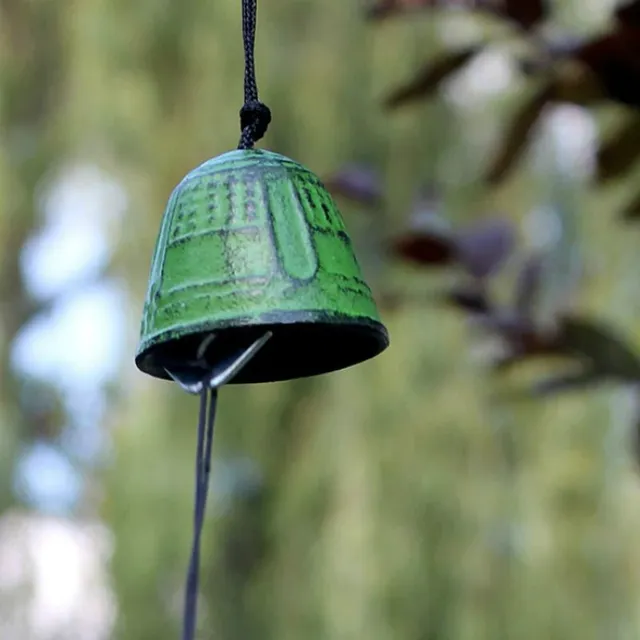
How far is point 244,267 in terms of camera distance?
615 mm

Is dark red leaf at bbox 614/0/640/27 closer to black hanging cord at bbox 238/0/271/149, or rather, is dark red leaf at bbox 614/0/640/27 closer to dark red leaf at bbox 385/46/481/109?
dark red leaf at bbox 385/46/481/109

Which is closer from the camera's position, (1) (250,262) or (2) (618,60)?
(1) (250,262)

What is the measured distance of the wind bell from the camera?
594 mm

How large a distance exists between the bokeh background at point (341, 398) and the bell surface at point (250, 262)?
5.82 ft

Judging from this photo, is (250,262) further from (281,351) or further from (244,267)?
(281,351)

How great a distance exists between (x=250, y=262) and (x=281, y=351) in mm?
175

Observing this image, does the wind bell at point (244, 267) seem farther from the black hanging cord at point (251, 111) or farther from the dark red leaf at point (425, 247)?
the dark red leaf at point (425, 247)

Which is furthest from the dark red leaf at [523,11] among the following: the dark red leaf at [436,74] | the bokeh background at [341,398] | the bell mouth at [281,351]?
the bokeh background at [341,398]

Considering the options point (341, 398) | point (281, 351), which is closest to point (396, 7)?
point (281, 351)

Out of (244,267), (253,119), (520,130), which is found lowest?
(244,267)

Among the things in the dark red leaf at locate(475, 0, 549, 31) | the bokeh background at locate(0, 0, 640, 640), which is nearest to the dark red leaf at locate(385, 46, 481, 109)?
the dark red leaf at locate(475, 0, 549, 31)

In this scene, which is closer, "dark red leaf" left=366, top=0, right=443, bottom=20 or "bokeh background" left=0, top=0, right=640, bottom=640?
"dark red leaf" left=366, top=0, right=443, bottom=20

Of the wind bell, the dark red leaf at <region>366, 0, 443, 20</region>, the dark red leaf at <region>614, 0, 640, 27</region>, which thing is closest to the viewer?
the wind bell

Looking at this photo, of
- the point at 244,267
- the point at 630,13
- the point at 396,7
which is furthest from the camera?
the point at 396,7
